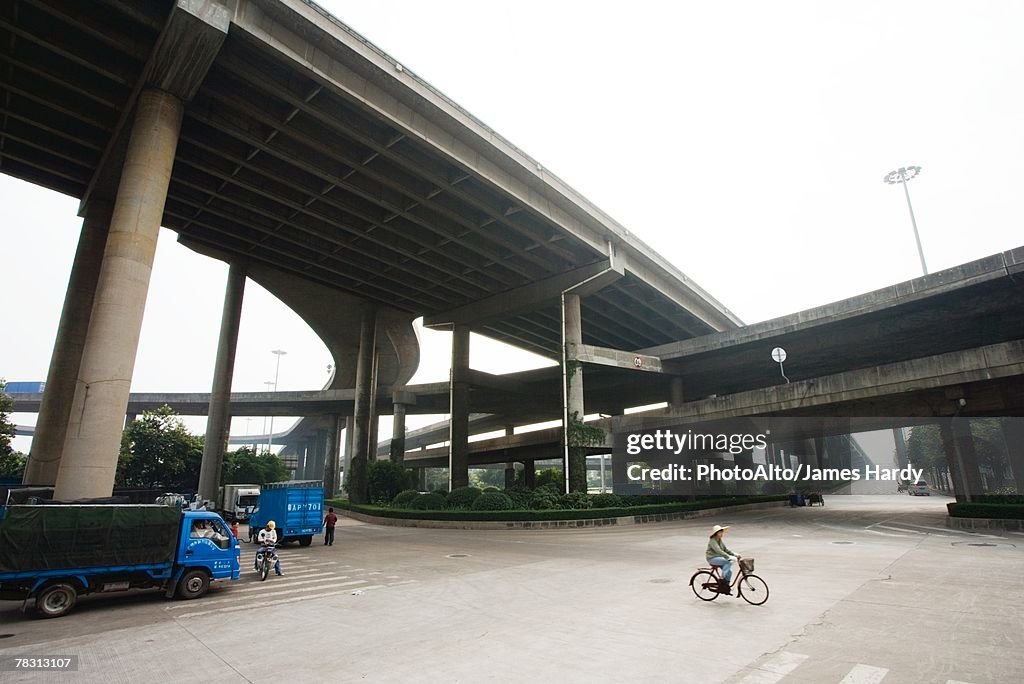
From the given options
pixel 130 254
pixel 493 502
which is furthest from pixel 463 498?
pixel 130 254

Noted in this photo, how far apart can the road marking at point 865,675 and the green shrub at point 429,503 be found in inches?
1184

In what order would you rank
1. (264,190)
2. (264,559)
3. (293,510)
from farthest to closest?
(264,190) → (293,510) → (264,559)

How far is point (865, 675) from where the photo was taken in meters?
6.34

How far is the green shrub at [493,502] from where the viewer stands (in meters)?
31.7

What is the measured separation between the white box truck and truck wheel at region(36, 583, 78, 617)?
1019 inches

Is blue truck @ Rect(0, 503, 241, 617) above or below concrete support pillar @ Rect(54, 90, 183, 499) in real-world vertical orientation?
below

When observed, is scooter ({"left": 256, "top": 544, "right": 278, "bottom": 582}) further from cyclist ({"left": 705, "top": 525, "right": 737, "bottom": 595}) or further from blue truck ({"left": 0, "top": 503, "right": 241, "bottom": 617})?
cyclist ({"left": 705, "top": 525, "right": 737, "bottom": 595})

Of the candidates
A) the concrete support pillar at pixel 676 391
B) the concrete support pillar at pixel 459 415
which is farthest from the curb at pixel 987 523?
the concrete support pillar at pixel 459 415

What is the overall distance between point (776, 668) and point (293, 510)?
70.6 ft

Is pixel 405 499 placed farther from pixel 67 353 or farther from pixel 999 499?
pixel 999 499

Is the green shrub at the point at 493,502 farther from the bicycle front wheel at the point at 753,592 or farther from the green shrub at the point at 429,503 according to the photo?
the bicycle front wheel at the point at 753,592

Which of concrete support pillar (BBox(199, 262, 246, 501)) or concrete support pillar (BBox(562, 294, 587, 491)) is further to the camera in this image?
concrete support pillar (BBox(199, 262, 246, 501))

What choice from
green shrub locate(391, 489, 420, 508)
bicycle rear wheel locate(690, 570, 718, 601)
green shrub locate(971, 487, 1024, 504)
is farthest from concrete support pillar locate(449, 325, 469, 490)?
bicycle rear wheel locate(690, 570, 718, 601)

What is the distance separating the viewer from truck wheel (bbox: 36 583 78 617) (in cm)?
1052
